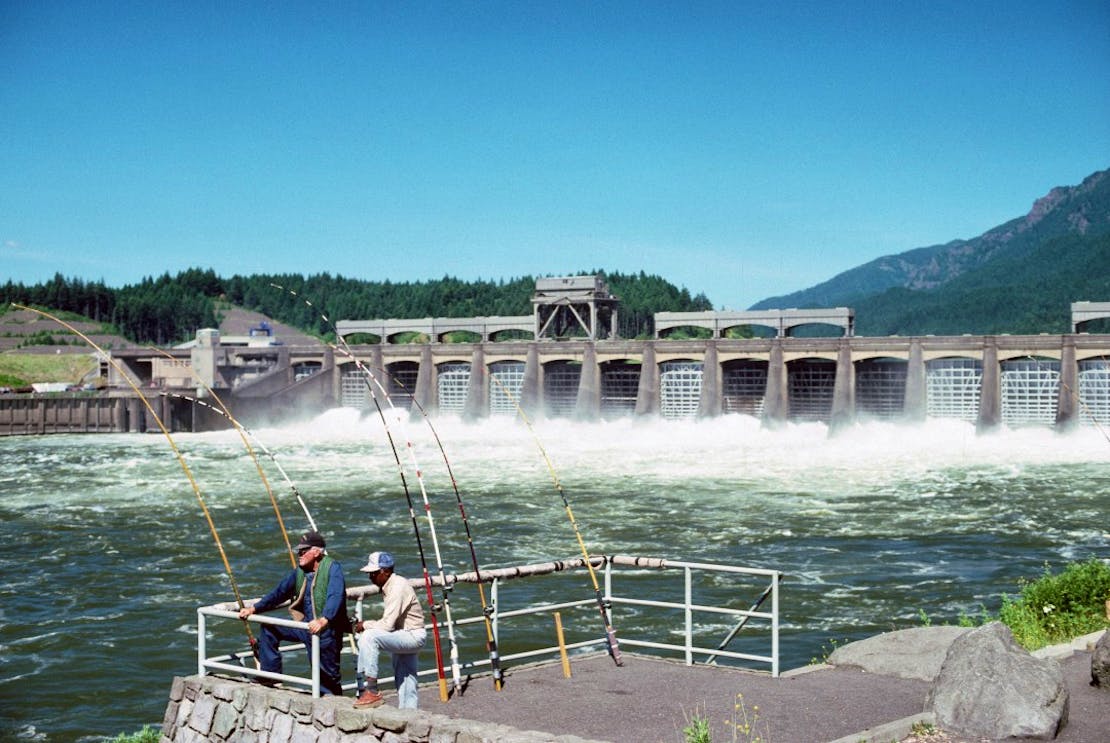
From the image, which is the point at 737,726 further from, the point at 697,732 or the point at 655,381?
the point at 655,381

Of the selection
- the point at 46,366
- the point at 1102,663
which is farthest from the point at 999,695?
the point at 46,366

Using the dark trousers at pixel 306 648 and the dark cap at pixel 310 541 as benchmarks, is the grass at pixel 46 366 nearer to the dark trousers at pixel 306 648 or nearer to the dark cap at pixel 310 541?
the dark trousers at pixel 306 648

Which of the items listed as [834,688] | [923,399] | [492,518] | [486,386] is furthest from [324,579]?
[486,386]

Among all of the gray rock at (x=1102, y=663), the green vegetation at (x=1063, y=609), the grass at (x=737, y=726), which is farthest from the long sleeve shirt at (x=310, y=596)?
the green vegetation at (x=1063, y=609)

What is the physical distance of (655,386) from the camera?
2721 inches

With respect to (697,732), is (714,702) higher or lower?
lower

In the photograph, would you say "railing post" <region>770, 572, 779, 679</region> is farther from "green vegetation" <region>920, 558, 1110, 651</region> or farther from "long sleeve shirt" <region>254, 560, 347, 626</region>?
"long sleeve shirt" <region>254, 560, 347, 626</region>

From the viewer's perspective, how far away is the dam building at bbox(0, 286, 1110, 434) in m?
57.7

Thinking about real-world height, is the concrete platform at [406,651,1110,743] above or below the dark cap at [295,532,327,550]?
below

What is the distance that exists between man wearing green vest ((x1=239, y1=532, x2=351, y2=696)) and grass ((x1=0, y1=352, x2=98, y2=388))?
405ft

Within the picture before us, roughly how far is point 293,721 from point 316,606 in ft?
3.34

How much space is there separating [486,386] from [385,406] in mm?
10701

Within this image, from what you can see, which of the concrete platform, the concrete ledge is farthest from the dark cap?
the concrete ledge

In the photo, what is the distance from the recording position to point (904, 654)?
44.2ft
